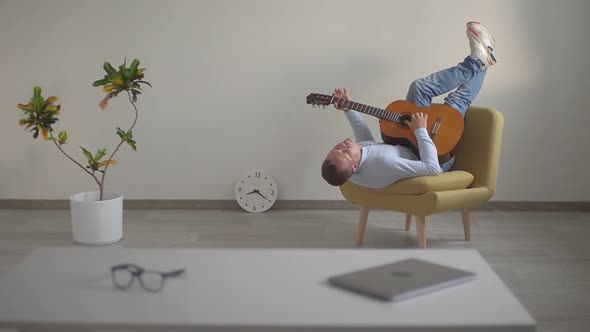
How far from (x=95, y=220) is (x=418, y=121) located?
70.9 inches

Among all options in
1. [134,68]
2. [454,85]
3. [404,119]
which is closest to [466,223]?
[404,119]

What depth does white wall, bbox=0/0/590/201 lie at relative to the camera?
441cm

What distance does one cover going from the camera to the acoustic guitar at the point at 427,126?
12.1ft

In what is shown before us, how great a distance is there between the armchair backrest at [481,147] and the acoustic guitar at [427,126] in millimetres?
127

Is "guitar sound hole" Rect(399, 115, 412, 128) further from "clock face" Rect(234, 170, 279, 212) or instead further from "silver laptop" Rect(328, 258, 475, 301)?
"silver laptop" Rect(328, 258, 475, 301)

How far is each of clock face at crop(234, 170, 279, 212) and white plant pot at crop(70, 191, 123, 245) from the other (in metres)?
0.99

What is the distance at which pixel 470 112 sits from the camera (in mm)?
3865

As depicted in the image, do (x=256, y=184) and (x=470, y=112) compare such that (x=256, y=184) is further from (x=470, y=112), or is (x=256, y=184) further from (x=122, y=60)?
(x=470, y=112)

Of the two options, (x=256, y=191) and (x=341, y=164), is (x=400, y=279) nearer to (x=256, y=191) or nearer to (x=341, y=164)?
(x=341, y=164)

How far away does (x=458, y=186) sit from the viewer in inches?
140

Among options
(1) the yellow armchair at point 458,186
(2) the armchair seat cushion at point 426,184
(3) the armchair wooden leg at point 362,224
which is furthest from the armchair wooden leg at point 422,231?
(3) the armchair wooden leg at point 362,224

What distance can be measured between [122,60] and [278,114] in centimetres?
108

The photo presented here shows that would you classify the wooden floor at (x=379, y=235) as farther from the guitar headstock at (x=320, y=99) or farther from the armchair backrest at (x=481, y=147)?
the guitar headstock at (x=320, y=99)

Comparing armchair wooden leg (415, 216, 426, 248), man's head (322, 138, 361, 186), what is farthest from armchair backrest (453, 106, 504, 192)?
man's head (322, 138, 361, 186)
